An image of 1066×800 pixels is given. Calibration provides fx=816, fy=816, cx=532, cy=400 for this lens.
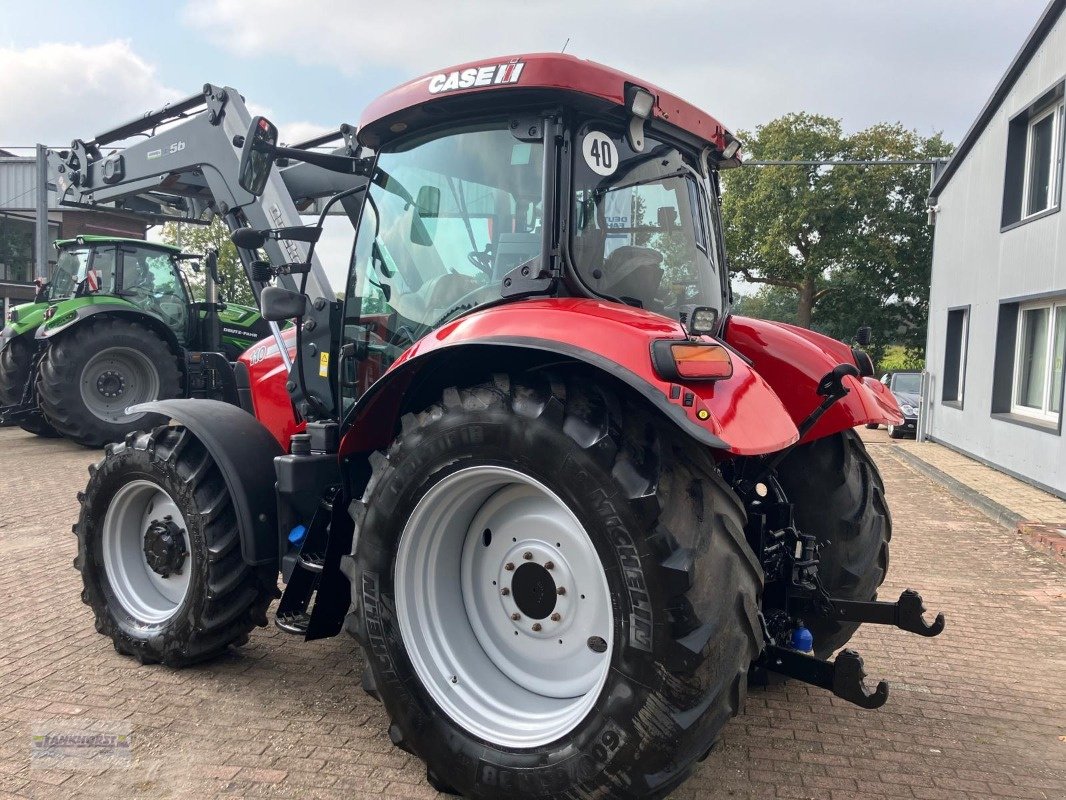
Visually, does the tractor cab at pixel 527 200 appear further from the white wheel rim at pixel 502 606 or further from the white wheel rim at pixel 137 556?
the white wheel rim at pixel 137 556

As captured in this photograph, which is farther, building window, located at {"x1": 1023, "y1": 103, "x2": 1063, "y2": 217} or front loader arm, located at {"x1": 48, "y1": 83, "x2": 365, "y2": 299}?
building window, located at {"x1": 1023, "y1": 103, "x2": 1063, "y2": 217}

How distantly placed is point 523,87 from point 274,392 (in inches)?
92.7

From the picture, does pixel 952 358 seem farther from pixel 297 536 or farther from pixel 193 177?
pixel 297 536

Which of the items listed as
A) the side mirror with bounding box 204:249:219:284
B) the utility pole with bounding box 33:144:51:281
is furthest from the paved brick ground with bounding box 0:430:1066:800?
the utility pole with bounding box 33:144:51:281

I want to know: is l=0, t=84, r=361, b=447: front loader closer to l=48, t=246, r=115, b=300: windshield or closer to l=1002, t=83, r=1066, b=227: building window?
l=48, t=246, r=115, b=300: windshield

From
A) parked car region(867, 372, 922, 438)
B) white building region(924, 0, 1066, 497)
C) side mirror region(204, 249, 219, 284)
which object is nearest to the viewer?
side mirror region(204, 249, 219, 284)

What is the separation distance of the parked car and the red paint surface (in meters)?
13.0

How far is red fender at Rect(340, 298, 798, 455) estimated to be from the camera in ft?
7.34

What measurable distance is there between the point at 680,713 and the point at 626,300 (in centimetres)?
142

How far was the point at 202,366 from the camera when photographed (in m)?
11.9

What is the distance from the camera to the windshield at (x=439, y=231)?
295cm

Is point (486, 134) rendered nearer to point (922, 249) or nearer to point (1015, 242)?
point (1015, 242)

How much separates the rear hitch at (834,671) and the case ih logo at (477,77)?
2.10 metres

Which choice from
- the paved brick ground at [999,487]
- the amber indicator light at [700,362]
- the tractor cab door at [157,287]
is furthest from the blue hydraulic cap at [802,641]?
the tractor cab door at [157,287]
